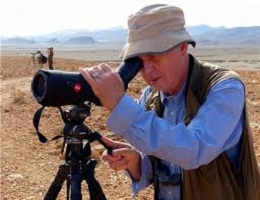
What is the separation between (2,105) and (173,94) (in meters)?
9.59

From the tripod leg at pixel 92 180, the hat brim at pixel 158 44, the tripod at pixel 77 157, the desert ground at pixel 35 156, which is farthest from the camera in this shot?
the desert ground at pixel 35 156

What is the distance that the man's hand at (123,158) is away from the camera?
2469 mm

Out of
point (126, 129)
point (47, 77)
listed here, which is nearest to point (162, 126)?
point (126, 129)

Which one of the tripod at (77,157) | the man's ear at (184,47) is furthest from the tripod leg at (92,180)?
the man's ear at (184,47)

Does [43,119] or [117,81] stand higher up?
[117,81]

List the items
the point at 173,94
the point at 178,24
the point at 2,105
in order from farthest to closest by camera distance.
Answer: the point at 2,105
the point at 173,94
the point at 178,24

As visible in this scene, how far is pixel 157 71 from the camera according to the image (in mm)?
2104

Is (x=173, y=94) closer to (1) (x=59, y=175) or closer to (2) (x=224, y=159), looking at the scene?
(2) (x=224, y=159)

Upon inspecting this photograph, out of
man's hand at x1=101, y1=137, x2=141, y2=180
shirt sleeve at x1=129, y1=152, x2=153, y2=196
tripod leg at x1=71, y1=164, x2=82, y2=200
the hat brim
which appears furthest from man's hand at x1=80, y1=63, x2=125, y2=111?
shirt sleeve at x1=129, y1=152, x2=153, y2=196

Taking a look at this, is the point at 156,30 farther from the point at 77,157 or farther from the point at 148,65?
the point at 77,157

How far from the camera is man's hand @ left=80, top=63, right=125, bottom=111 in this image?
185 centimetres

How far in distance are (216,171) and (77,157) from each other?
537 mm

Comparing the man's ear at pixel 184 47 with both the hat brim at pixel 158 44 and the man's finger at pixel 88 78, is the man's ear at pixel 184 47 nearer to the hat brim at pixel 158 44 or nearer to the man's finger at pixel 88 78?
the hat brim at pixel 158 44

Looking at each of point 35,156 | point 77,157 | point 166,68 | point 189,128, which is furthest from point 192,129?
point 35,156
